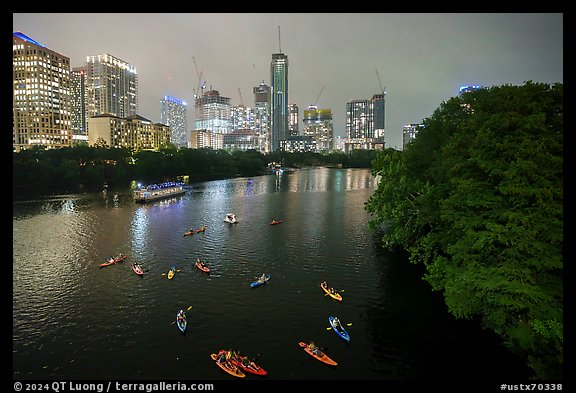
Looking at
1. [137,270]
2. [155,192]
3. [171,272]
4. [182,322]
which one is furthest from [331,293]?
[155,192]

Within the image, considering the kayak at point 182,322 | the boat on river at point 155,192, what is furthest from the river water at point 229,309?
the boat on river at point 155,192

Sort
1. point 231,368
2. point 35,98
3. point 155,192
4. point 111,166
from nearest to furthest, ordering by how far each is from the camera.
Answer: point 231,368, point 155,192, point 111,166, point 35,98

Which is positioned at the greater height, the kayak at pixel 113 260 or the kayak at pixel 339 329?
the kayak at pixel 113 260

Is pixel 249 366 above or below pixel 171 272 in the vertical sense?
below

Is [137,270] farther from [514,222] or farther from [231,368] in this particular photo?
[514,222]

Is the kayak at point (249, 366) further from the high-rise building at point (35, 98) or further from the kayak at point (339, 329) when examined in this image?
the high-rise building at point (35, 98)

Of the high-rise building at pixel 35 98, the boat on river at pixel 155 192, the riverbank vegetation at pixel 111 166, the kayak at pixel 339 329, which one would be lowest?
the kayak at pixel 339 329
